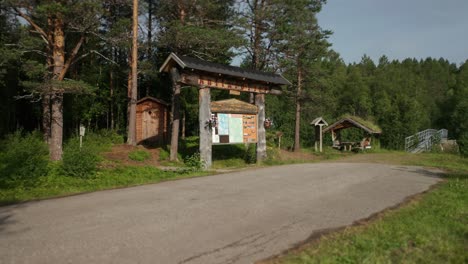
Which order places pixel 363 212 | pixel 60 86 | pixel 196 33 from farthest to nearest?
pixel 196 33, pixel 60 86, pixel 363 212

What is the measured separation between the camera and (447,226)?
16.4 feet

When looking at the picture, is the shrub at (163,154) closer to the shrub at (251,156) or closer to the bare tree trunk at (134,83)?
the bare tree trunk at (134,83)

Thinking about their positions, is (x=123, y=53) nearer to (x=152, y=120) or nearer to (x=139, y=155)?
(x=152, y=120)

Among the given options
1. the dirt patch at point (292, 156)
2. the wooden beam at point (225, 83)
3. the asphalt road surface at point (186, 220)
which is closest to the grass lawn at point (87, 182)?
the asphalt road surface at point (186, 220)

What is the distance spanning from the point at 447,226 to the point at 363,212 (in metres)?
1.24

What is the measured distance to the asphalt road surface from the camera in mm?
3904

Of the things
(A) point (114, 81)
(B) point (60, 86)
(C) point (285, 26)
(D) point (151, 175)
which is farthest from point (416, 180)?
(A) point (114, 81)

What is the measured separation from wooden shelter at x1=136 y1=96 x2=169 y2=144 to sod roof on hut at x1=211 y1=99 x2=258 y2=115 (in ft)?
31.3

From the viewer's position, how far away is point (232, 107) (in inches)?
554

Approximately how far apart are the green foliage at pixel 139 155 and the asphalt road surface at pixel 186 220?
22.8 ft

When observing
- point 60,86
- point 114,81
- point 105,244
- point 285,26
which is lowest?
point 105,244

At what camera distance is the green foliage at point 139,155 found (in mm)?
15312

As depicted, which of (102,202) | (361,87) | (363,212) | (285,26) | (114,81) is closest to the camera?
(363,212)

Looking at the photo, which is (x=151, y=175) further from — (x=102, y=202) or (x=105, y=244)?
(x=105, y=244)
